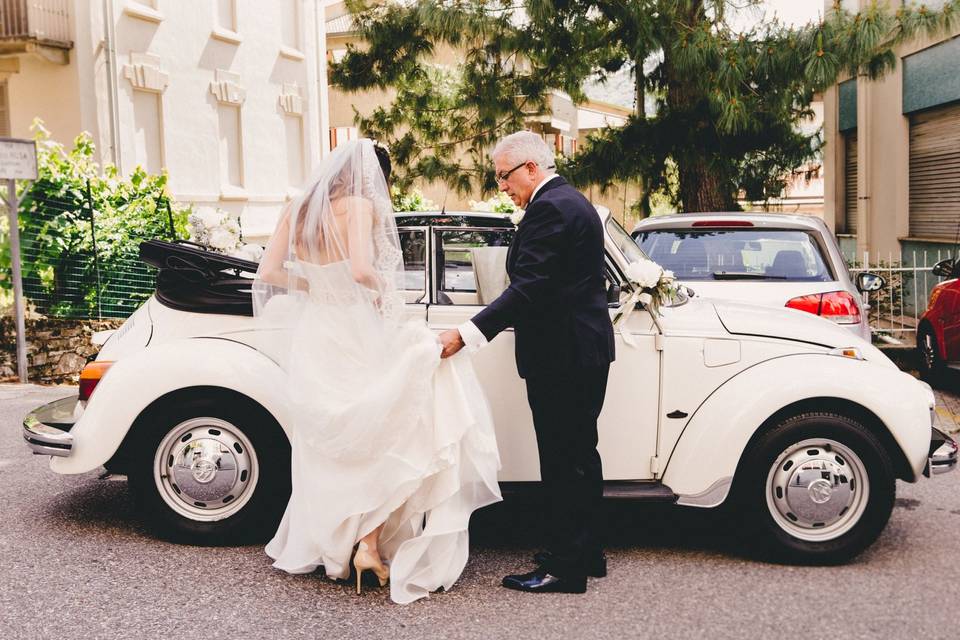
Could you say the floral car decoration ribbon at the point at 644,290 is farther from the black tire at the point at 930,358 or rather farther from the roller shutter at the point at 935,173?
the roller shutter at the point at 935,173

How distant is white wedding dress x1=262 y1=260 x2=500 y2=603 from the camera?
4.29m

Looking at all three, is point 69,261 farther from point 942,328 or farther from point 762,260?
point 942,328

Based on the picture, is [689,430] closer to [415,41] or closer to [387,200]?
[387,200]

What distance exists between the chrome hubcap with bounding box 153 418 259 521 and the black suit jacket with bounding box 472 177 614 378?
1439 mm

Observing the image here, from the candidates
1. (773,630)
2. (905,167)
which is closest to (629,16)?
(905,167)

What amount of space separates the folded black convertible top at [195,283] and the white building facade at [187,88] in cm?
1329

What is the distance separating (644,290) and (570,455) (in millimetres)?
890

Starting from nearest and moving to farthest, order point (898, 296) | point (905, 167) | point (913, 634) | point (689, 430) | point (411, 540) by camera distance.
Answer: point (913, 634)
point (411, 540)
point (689, 430)
point (898, 296)
point (905, 167)

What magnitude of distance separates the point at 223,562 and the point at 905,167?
14.5 m

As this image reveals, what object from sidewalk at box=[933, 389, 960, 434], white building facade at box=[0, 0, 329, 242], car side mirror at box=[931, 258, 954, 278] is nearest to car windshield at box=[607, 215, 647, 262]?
sidewalk at box=[933, 389, 960, 434]

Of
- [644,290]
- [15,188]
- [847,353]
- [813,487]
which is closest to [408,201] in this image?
[15,188]

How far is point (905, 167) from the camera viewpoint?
1612 cm

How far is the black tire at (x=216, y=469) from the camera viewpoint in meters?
4.81

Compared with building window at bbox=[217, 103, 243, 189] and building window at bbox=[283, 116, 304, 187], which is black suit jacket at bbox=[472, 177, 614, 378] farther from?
building window at bbox=[283, 116, 304, 187]
